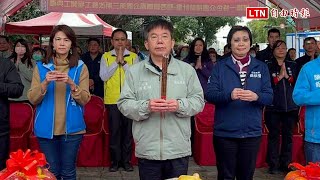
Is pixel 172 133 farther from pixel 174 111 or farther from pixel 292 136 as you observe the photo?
pixel 292 136

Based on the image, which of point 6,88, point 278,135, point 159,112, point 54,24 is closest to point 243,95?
point 159,112

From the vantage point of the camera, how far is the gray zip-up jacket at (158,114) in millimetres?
2803

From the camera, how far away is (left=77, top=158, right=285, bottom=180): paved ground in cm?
521

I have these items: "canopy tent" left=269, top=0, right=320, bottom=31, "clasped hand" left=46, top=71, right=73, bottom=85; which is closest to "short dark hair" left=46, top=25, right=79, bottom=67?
"clasped hand" left=46, top=71, right=73, bottom=85

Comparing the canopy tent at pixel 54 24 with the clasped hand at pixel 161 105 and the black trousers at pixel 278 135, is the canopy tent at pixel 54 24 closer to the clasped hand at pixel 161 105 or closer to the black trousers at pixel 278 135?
the black trousers at pixel 278 135

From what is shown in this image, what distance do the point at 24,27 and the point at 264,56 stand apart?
814 centimetres

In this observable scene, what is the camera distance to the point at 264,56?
611 centimetres

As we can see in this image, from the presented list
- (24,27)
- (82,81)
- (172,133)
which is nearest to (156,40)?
(172,133)

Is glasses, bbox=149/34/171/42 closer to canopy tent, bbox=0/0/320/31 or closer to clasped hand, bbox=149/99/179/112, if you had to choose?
clasped hand, bbox=149/99/179/112

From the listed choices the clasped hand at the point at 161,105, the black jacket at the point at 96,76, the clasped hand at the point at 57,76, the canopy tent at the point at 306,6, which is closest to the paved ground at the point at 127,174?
the black jacket at the point at 96,76

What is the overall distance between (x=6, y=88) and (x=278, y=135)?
328cm

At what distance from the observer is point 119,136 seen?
532 centimetres

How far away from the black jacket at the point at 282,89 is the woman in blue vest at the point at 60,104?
8.48 ft

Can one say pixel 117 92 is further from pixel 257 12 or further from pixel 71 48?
pixel 257 12
